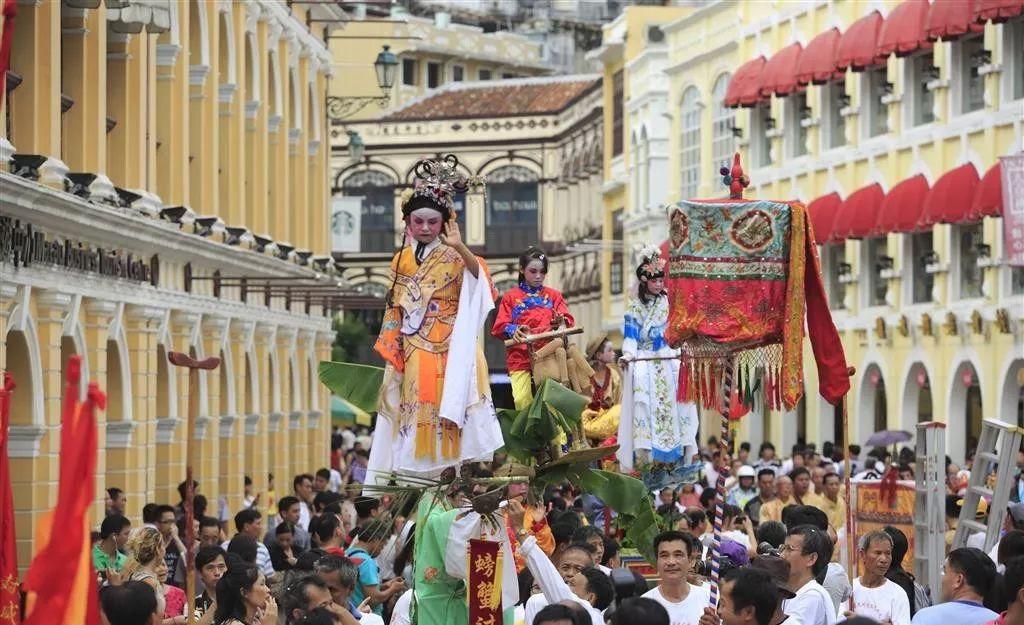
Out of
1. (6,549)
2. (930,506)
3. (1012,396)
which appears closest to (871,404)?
(1012,396)

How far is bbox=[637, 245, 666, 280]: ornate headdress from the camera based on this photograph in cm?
1920

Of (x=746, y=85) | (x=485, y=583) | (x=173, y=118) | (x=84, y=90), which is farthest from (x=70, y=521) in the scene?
(x=746, y=85)

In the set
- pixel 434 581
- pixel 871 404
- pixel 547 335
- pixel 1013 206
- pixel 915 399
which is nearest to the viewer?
pixel 434 581

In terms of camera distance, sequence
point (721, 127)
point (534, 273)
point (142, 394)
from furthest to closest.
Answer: point (721, 127)
point (142, 394)
point (534, 273)

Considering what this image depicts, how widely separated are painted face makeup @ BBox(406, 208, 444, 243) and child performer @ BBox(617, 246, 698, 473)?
647 cm

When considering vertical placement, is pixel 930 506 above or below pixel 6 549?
below

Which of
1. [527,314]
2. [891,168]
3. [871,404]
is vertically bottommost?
[871,404]

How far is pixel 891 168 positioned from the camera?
4153 centimetres

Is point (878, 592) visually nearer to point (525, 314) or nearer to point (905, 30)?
point (525, 314)

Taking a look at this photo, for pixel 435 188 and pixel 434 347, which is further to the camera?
pixel 434 347

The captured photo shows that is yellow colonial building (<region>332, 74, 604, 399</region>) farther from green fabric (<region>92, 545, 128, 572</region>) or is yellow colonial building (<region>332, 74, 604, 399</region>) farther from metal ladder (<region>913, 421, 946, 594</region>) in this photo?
metal ladder (<region>913, 421, 946, 594</region>)

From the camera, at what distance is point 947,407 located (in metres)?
39.1

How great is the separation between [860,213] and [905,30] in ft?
13.8

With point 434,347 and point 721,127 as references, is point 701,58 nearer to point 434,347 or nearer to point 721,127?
Answer: point 721,127
